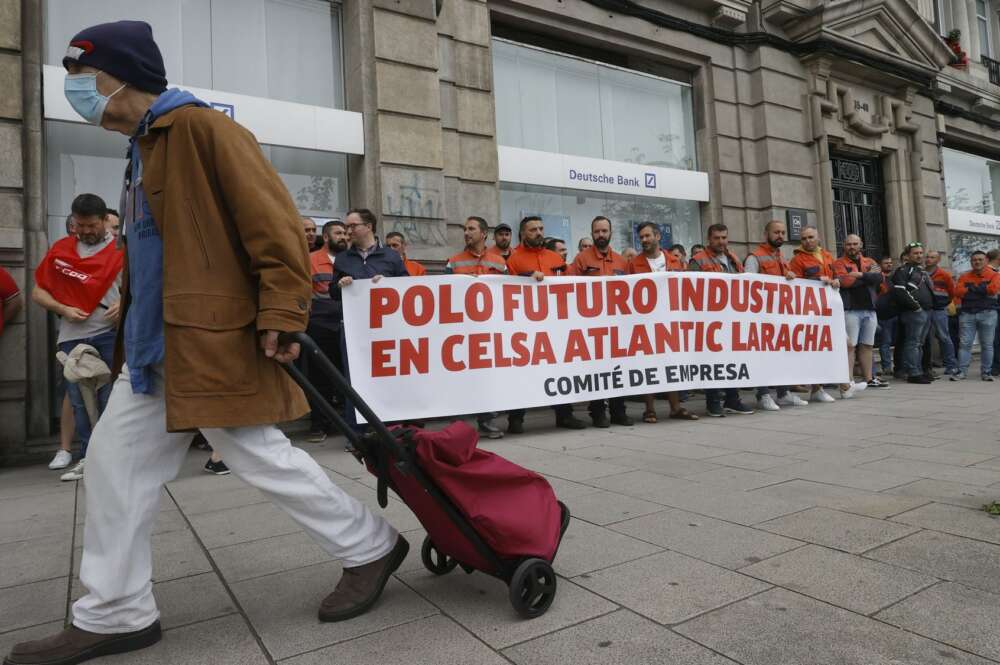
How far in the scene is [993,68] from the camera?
1792 cm

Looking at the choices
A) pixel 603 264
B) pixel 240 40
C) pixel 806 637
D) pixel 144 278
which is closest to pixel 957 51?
pixel 603 264

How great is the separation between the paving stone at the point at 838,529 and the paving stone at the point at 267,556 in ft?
6.56

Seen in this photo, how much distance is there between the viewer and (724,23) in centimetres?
1207

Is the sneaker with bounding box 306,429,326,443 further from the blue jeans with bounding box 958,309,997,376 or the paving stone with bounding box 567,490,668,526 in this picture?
the blue jeans with bounding box 958,309,997,376

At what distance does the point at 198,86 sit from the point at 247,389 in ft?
22.2

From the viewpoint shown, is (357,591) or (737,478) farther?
(737,478)

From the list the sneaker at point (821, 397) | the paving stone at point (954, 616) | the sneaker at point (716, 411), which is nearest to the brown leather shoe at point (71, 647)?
the paving stone at point (954, 616)

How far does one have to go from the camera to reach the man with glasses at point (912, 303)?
10.2 metres

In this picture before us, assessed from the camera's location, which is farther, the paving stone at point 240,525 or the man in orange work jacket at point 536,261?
the man in orange work jacket at point 536,261

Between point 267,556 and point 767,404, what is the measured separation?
5921 mm

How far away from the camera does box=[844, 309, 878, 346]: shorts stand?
344 inches

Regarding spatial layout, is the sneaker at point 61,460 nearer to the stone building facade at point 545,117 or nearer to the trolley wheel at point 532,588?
the stone building facade at point 545,117

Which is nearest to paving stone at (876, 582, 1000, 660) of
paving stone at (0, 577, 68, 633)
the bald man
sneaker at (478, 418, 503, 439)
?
paving stone at (0, 577, 68, 633)

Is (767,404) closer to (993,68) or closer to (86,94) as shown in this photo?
(86,94)
